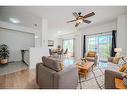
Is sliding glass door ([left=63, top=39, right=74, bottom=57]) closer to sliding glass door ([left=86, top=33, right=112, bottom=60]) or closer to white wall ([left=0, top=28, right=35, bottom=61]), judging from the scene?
sliding glass door ([left=86, top=33, right=112, bottom=60])

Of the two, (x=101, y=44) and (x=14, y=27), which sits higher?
(x=14, y=27)

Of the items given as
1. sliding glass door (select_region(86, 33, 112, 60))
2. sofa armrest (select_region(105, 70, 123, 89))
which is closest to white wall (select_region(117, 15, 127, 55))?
sliding glass door (select_region(86, 33, 112, 60))

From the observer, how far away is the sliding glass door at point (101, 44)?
619cm

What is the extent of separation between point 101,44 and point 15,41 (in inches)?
233

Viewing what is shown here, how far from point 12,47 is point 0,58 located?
108cm

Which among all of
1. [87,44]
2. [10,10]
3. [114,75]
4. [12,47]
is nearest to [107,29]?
[87,44]

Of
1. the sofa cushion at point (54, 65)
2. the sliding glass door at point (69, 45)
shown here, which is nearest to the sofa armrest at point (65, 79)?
the sofa cushion at point (54, 65)

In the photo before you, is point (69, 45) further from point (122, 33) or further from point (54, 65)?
point (54, 65)

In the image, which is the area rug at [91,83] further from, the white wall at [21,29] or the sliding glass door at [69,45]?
the sliding glass door at [69,45]

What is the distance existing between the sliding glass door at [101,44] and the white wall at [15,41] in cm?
443

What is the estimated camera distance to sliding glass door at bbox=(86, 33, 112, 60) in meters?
6.19

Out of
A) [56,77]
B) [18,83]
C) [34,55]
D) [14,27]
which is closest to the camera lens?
[56,77]

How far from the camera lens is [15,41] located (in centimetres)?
561

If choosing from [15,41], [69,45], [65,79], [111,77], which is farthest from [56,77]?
[69,45]
